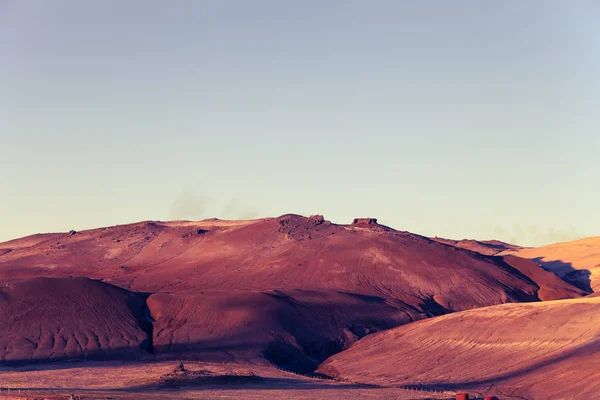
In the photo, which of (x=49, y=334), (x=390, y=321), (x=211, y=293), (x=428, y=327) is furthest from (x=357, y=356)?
(x=49, y=334)

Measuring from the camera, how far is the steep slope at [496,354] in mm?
50938

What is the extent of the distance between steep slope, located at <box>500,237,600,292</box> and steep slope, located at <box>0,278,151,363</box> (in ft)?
170

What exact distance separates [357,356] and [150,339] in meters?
15.8

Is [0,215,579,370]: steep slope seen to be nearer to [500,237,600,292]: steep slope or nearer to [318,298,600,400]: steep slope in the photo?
[318,298,600,400]: steep slope

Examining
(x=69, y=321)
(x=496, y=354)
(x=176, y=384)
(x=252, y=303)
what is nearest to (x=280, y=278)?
(x=252, y=303)

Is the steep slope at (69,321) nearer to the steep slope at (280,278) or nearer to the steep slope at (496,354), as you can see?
the steep slope at (280,278)

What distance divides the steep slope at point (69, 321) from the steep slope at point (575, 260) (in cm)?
5167

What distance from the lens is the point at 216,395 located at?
4716 centimetres

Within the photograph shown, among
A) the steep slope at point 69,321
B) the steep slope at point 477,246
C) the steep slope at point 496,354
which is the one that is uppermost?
the steep slope at point 477,246

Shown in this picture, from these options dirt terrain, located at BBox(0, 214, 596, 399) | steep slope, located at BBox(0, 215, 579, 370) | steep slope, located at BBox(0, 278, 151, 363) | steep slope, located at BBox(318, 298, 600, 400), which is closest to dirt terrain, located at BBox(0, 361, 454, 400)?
dirt terrain, located at BBox(0, 214, 596, 399)

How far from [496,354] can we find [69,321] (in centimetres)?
3197

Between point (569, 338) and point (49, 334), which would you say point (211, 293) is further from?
point (569, 338)

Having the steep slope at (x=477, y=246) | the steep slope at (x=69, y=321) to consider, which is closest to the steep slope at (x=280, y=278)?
the steep slope at (x=69, y=321)

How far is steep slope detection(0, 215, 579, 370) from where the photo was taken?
70.1 meters
